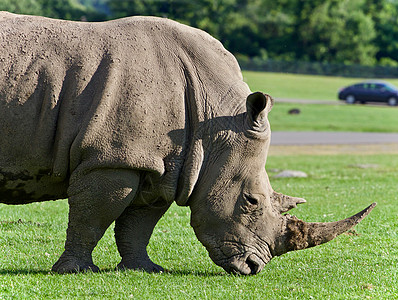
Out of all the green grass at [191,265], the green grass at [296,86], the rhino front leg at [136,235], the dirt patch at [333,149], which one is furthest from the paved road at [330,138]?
the green grass at [296,86]

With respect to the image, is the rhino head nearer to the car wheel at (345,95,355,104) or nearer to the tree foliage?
the car wheel at (345,95,355,104)

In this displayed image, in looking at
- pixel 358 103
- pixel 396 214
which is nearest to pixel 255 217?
pixel 396 214

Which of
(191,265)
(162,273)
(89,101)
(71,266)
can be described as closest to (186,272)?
(162,273)

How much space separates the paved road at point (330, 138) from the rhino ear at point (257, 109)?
18243 millimetres

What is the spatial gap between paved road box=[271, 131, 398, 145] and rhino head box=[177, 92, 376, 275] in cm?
1813

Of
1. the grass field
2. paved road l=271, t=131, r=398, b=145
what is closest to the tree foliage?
the grass field

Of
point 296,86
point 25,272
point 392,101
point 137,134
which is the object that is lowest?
point 296,86

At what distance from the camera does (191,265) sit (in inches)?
320

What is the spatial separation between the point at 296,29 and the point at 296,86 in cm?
2576

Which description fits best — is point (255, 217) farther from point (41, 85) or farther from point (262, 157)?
point (41, 85)

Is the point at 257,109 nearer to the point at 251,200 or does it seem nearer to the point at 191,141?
the point at 191,141

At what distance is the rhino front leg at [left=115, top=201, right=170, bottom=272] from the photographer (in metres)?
7.81

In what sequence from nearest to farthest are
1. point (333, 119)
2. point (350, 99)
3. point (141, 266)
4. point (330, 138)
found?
point (141, 266) → point (330, 138) → point (333, 119) → point (350, 99)

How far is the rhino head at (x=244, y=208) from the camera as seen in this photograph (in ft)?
23.9
